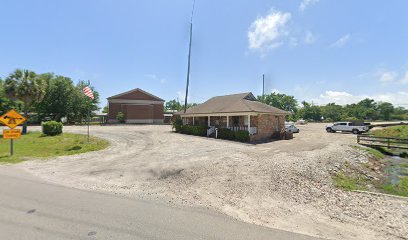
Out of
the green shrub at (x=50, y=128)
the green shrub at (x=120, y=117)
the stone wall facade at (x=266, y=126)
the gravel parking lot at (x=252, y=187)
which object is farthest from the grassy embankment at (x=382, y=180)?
the green shrub at (x=120, y=117)

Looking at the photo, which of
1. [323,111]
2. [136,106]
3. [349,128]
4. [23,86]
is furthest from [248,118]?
[323,111]

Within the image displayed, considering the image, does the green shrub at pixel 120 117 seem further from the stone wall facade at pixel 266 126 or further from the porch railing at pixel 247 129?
the stone wall facade at pixel 266 126

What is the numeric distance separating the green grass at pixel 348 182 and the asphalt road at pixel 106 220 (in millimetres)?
5544

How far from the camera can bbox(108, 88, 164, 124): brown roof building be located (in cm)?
4478

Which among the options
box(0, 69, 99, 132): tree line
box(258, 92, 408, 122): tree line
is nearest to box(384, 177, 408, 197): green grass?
box(0, 69, 99, 132): tree line

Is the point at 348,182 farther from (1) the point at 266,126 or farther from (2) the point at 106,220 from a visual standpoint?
(1) the point at 266,126

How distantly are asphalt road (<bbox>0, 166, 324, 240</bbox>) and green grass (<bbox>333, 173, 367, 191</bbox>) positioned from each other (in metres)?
5.54

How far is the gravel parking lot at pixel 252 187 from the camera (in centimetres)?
536

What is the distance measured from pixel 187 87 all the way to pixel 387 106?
9597 centimetres

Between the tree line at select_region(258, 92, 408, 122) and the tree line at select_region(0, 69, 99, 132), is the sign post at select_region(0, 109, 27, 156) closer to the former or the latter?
the tree line at select_region(0, 69, 99, 132)

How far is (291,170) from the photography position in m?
9.95

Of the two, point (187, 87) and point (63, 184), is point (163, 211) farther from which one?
point (187, 87)

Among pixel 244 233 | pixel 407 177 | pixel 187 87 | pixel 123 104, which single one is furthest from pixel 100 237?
pixel 123 104

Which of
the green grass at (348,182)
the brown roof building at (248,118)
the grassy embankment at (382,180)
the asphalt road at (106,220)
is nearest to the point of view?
the asphalt road at (106,220)
